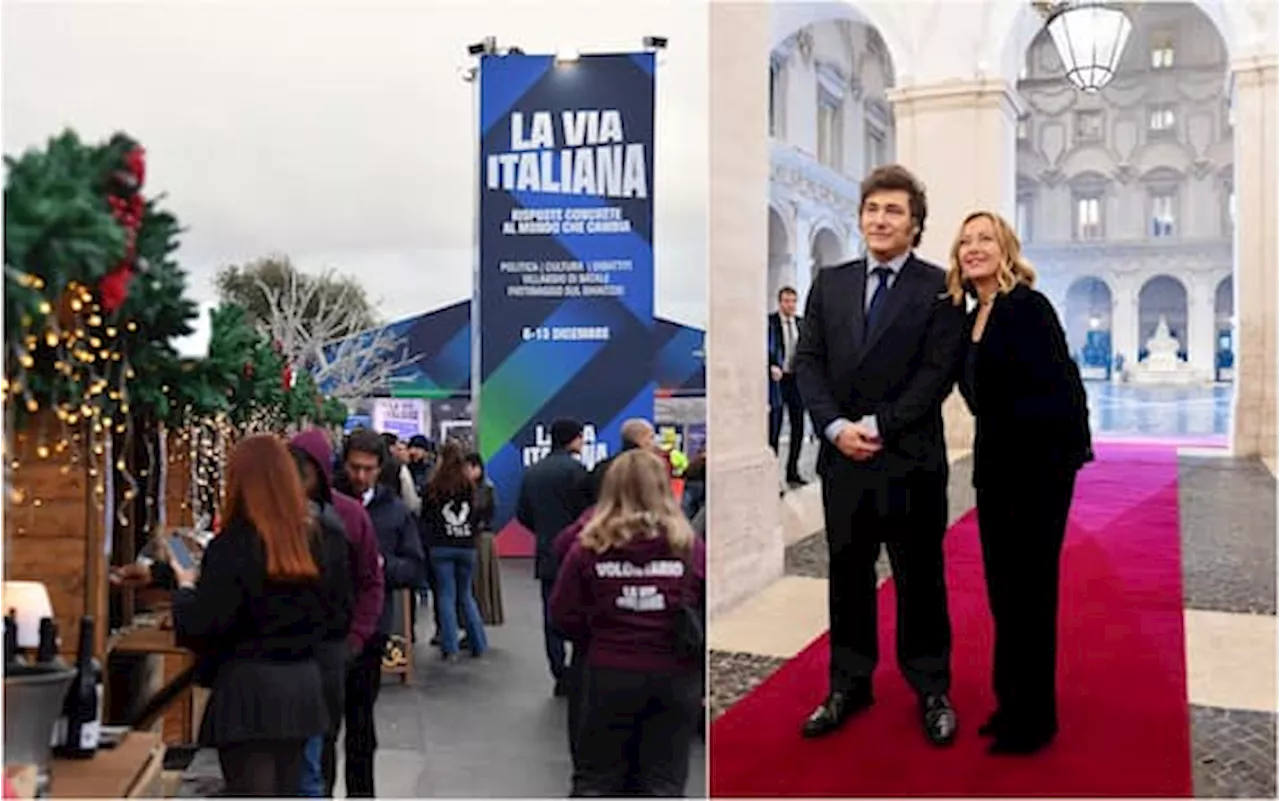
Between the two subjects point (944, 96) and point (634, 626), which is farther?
point (944, 96)

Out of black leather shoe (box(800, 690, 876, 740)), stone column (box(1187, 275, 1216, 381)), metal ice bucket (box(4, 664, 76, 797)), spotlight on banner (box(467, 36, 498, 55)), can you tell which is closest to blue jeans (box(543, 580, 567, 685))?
black leather shoe (box(800, 690, 876, 740))

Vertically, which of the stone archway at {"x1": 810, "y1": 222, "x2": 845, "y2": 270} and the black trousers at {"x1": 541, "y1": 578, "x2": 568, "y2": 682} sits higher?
the stone archway at {"x1": 810, "y1": 222, "x2": 845, "y2": 270}

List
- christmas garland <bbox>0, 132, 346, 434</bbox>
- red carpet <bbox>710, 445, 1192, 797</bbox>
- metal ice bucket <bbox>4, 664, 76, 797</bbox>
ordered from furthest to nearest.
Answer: red carpet <bbox>710, 445, 1192, 797</bbox>
metal ice bucket <bbox>4, 664, 76, 797</bbox>
christmas garland <bbox>0, 132, 346, 434</bbox>

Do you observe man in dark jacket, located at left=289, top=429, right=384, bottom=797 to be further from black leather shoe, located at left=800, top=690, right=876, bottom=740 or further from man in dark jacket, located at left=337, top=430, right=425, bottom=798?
black leather shoe, located at left=800, top=690, right=876, bottom=740

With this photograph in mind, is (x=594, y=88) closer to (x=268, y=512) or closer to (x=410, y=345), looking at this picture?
(x=410, y=345)

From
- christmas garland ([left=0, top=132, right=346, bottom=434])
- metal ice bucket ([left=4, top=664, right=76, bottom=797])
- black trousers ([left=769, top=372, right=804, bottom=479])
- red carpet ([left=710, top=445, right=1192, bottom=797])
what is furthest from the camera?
black trousers ([left=769, top=372, right=804, bottom=479])

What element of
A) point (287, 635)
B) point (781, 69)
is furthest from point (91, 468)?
point (781, 69)

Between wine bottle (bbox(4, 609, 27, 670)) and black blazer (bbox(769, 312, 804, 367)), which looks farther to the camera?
black blazer (bbox(769, 312, 804, 367))

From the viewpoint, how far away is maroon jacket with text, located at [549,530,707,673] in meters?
2.44

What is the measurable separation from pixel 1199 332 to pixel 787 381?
2.39ft

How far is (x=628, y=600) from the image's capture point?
8.03 ft

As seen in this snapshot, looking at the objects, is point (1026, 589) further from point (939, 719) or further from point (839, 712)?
point (839, 712)

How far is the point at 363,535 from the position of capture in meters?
2.44

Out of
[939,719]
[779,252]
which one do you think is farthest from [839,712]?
[779,252]
